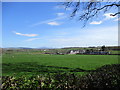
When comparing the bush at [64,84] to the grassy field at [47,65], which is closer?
the bush at [64,84]

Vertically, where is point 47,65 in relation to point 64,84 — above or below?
below

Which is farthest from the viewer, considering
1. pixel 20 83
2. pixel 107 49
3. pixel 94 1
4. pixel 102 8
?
→ pixel 107 49

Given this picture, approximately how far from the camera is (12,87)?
12.2 feet

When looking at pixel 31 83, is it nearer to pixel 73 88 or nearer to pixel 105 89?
pixel 73 88

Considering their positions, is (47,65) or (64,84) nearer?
(64,84)

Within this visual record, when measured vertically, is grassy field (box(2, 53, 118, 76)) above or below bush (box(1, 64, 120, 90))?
below

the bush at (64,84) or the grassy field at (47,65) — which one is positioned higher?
the bush at (64,84)

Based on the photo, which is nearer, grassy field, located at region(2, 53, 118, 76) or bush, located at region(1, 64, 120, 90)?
bush, located at region(1, 64, 120, 90)

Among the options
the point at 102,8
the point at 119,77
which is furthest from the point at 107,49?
the point at 119,77

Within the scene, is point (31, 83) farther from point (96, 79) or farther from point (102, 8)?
point (102, 8)

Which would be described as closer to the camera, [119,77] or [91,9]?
[119,77]

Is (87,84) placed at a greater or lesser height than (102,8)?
Answer: lesser

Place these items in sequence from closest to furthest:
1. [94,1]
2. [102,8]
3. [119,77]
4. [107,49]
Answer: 1. [119,77]
2. [94,1]
3. [102,8]
4. [107,49]

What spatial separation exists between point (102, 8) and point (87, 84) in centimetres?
745
